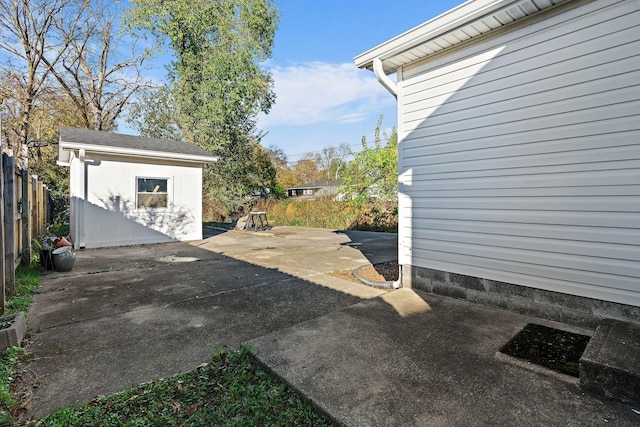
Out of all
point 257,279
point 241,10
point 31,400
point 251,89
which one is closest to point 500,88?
point 257,279

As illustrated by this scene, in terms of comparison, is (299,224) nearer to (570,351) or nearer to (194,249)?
(194,249)

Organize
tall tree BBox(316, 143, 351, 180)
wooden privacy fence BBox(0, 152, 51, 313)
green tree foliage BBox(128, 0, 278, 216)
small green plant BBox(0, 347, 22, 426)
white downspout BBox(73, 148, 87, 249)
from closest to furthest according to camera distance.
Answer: small green plant BBox(0, 347, 22, 426), wooden privacy fence BBox(0, 152, 51, 313), white downspout BBox(73, 148, 87, 249), green tree foliage BBox(128, 0, 278, 216), tall tree BBox(316, 143, 351, 180)

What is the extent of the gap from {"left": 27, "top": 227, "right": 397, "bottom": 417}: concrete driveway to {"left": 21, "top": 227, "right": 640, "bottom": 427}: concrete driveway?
0.05 ft

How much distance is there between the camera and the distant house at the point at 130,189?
7449mm

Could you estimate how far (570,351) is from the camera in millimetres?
2232

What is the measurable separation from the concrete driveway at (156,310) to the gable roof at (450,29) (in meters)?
2.93

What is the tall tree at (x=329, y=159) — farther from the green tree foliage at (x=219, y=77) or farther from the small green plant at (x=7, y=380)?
the small green plant at (x=7, y=380)

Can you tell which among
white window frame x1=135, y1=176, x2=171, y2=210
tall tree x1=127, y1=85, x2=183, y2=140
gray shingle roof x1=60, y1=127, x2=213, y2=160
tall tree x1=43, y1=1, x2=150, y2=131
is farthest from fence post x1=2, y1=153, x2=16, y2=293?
tall tree x1=43, y1=1, x2=150, y2=131

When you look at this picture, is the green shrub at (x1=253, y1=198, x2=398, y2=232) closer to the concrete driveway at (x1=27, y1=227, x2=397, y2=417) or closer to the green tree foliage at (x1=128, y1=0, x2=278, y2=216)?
the green tree foliage at (x1=128, y1=0, x2=278, y2=216)

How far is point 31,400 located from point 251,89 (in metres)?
15.3

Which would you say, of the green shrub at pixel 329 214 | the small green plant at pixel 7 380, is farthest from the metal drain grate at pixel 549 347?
the green shrub at pixel 329 214

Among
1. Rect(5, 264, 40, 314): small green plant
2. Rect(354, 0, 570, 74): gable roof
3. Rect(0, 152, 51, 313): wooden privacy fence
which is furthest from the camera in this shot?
Rect(0, 152, 51, 313): wooden privacy fence

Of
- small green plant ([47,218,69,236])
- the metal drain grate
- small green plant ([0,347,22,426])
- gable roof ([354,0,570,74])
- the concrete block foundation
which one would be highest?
gable roof ([354,0,570,74])

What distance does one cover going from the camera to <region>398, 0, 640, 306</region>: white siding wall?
2.41m
